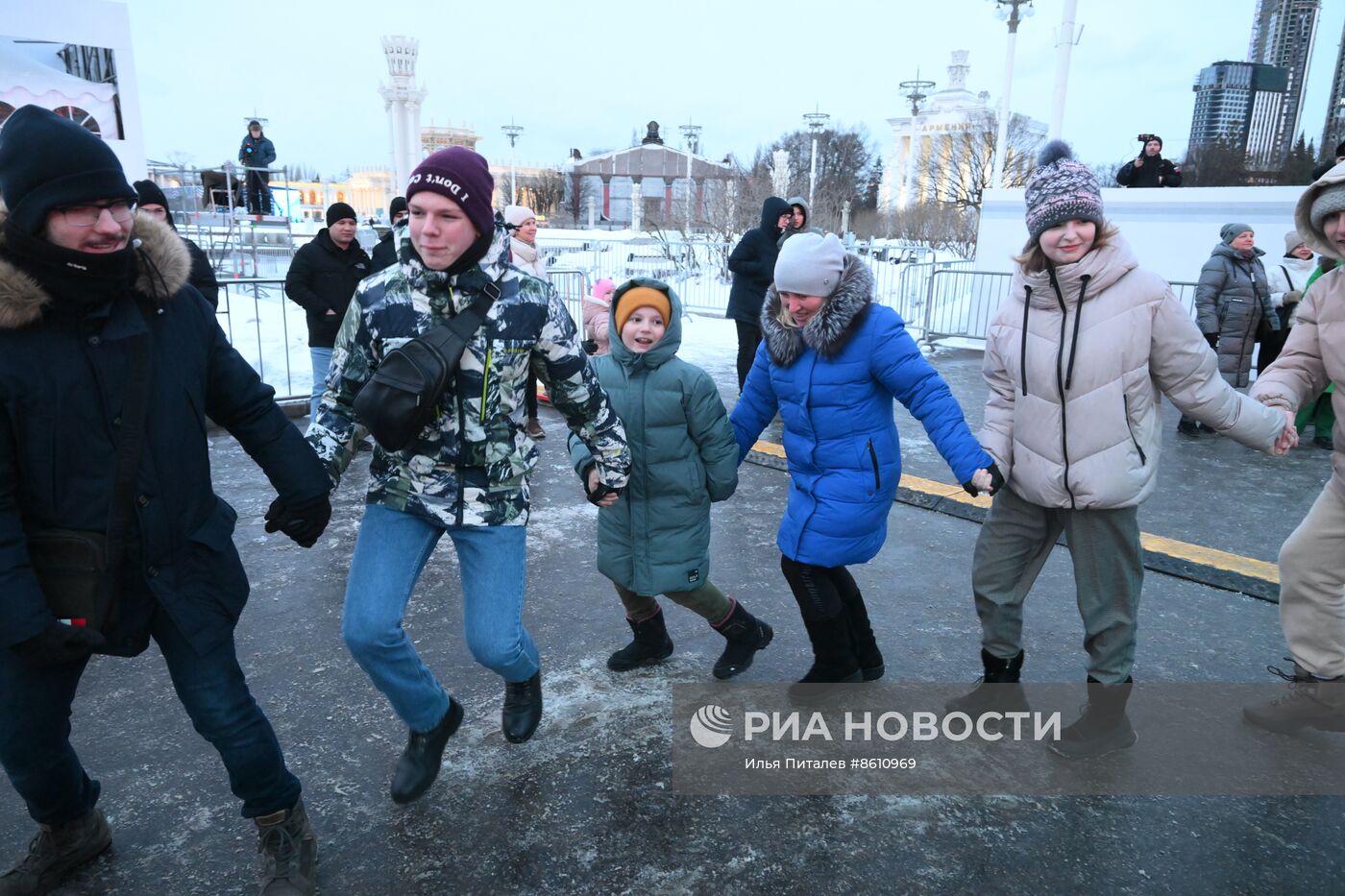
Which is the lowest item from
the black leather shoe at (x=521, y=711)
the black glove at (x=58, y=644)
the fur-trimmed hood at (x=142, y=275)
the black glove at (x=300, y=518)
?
the black leather shoe at (x=521, y=711)

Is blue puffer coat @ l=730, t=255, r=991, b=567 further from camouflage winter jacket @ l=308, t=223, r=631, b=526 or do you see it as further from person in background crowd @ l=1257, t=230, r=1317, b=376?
person in background crowd @ l=1257, t=230, r=1317, b=376

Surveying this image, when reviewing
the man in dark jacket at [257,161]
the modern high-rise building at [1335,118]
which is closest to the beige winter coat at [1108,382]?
the man in dark jacket at [257,161]

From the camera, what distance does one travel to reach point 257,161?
1611 centimetres

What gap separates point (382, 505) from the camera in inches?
105

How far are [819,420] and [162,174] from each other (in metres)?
22.5

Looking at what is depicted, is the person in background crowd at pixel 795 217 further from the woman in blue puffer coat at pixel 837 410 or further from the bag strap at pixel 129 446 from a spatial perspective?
the bag strap at pixel 129 446

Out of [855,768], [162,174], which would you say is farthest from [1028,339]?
[162,174]

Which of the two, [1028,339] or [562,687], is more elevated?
[1028,339]

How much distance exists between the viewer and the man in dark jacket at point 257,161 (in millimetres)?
15867

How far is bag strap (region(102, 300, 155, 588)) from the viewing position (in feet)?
6.80

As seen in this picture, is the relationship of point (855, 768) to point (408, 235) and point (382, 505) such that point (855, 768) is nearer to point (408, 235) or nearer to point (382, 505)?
point (382, 505)

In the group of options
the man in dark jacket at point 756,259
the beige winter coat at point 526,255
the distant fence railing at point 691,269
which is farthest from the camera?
the distant fence railing at point 691,269

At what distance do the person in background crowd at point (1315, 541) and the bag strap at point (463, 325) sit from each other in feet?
8.67

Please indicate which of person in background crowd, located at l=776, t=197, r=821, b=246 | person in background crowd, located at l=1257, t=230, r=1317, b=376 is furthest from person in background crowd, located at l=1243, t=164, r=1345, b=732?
person in background crowd, located at l=1257, t=230, r=1317, b=376
